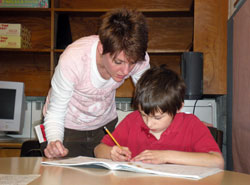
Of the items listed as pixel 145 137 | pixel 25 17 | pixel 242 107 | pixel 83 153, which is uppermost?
pixel 25 17

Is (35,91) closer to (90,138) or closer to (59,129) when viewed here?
(90,138)

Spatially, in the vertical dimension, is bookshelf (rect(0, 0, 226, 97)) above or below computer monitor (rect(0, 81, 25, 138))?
above

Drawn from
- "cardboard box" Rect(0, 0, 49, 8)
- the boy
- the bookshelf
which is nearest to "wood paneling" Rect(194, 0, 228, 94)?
the bookshelf

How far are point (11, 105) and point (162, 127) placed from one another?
1.98 meters

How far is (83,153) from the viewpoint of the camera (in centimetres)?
154

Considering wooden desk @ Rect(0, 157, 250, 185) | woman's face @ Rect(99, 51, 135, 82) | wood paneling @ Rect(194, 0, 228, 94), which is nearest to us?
wooden desk @ Rect(0, 157, 250, 185)

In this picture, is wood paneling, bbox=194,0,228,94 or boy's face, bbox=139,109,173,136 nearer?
boy's face, bbox=139,109,173,136

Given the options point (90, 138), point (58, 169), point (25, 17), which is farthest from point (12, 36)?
point (58, 169)

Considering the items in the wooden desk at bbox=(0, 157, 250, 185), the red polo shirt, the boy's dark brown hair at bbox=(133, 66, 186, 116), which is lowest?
the wooden desk at bbox=(0, 157, 250, 185)

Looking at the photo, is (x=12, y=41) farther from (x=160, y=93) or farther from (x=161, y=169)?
(x=161, y=169)

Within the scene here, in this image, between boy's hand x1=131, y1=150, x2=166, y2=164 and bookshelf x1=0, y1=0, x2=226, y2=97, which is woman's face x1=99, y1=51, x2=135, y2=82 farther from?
bookshelf x1=0, y1=0, x2=226, y2=97

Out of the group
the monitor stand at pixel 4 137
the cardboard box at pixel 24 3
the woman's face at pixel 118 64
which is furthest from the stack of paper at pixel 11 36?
the woman's face at pixel 118 64

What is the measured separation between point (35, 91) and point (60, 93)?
1803mm

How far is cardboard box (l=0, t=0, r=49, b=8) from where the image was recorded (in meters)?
2.81
